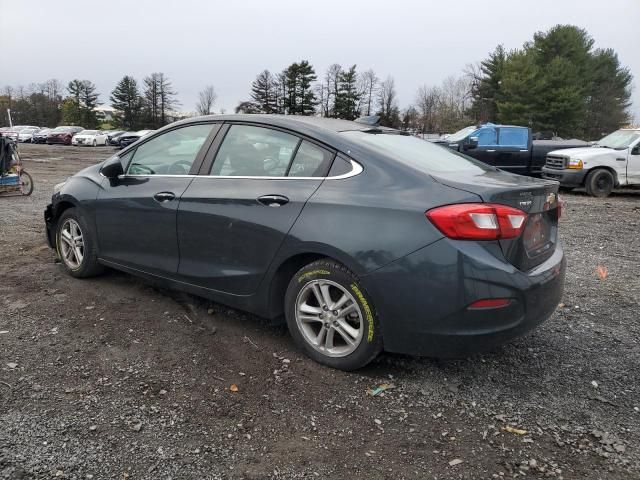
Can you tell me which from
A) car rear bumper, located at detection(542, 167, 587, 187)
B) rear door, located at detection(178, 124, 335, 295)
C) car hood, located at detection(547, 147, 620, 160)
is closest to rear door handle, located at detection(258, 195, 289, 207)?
rear door, located at detection(178, 124, 335, 295)

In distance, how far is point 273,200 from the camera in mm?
3256

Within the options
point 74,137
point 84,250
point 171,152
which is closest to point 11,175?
point 84,250

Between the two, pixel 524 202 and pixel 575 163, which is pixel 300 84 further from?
pixel 524 202

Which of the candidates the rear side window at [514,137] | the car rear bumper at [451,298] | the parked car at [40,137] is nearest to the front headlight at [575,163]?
the rear side window at [514,137]

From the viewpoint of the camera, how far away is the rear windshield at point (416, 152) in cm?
318

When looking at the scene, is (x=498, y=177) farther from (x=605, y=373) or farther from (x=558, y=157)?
(x=558, y=157)

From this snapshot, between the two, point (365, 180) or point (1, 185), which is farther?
point (1, 185)

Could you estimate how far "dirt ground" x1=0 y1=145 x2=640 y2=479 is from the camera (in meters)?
2.34

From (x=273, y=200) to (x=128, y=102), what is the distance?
3269 inches

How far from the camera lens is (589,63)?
183 ft

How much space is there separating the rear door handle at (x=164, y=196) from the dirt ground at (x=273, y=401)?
0.89 metres

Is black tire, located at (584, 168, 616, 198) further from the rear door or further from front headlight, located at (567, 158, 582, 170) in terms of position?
Result: the rear door

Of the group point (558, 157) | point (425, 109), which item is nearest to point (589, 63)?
point (425, 109)

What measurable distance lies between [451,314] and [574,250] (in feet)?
15.3
